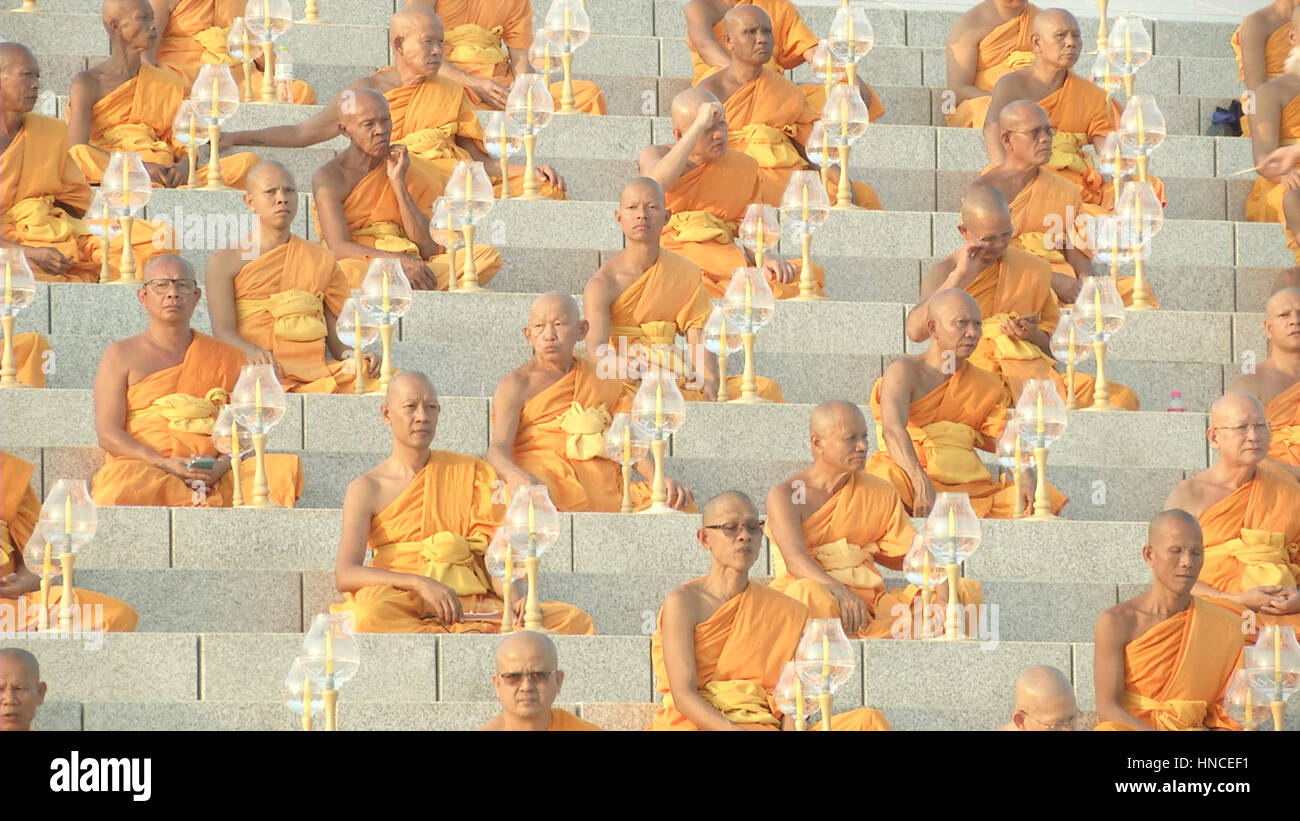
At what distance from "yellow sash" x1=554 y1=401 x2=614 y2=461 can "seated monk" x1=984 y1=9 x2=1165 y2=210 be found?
3329mm

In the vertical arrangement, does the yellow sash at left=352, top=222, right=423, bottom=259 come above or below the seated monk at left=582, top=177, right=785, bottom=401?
above

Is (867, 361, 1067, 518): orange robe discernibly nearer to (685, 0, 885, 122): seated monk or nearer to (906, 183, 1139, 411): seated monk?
(906, 183, 1139, 411): seated monk

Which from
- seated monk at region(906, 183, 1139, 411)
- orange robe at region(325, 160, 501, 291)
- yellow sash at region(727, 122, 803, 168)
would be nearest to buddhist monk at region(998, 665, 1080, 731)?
A: seated monk at region(906, 183, 1139, 411)

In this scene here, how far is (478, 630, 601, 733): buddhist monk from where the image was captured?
852 cm

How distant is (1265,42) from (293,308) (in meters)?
5.03

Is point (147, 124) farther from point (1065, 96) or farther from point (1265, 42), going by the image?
point (1265, 42)

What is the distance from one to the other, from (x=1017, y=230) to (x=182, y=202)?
3441 millimetres

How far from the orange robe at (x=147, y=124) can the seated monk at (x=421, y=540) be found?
2450 millimetres

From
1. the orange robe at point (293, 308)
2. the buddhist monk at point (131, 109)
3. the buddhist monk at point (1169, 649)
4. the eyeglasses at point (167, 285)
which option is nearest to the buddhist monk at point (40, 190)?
the buddhist monk at point (131, 109)

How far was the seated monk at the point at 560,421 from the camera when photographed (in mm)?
10328

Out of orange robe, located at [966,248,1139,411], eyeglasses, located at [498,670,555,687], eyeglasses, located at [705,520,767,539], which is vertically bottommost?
eyeglasses, located at [498,670,555,687]

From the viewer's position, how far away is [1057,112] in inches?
518

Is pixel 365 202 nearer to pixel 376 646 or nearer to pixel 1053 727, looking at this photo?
pixel 376 646

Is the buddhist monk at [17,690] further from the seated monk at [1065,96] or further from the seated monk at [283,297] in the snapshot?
the seated monk at [1065,96]
